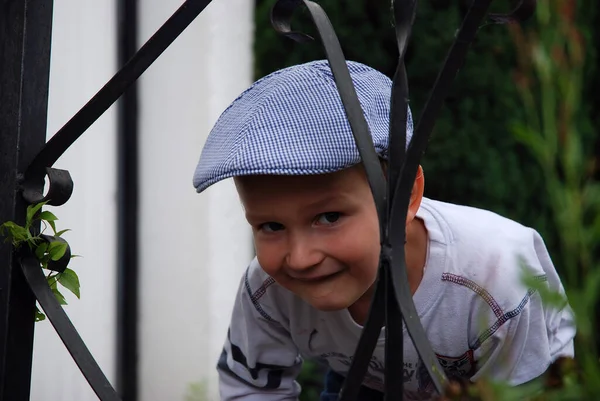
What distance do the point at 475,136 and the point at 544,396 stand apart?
3301mm

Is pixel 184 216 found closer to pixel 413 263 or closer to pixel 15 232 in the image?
pixel 413 263

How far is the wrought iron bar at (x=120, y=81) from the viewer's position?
1425 mm

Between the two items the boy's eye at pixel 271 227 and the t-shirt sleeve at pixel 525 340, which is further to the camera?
the t-shirt sleeve at pixel 525 340

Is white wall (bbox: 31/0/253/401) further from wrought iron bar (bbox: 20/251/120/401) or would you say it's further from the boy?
wrought iron bar (bbox: 20/251/120/401)

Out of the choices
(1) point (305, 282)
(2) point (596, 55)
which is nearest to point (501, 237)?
(1) point (305, 282)

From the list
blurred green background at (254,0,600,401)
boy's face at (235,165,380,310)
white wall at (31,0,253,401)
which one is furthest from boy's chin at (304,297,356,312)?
blurred green background at (254,0,600,401)

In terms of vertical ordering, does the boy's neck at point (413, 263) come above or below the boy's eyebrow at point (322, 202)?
below

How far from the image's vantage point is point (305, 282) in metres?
1.79

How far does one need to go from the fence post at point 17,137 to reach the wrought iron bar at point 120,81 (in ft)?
0.12

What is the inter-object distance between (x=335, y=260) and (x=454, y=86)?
245 centimetres

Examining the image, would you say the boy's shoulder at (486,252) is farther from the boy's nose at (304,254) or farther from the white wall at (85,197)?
the white wall at (85,197)

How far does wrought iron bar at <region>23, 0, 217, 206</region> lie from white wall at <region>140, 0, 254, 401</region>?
173 centimetres

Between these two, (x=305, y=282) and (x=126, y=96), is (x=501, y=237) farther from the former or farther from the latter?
(x=126, y=96)

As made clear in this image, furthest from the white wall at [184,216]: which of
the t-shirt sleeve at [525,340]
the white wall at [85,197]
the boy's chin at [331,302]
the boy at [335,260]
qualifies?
the boy's chin at [331,302]
